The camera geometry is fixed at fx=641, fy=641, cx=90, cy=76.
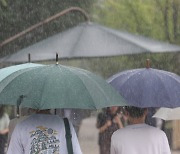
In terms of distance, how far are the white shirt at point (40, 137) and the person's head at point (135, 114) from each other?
1.87 feet

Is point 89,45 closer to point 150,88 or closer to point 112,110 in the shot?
point 112,110

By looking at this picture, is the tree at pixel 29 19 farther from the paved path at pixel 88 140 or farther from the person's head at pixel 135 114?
the person's head at pixel 135 114

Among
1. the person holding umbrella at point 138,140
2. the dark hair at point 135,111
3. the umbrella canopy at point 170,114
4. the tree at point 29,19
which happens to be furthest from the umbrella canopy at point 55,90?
the tree at point 29,19

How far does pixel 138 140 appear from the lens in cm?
561

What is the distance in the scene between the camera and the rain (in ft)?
17.8

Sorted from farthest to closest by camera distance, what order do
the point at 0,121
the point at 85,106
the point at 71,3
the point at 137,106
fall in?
the point at 71,3, the point at 0,121, the point at 137,106, the point at 85,106

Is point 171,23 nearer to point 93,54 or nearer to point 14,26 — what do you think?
point 14,26

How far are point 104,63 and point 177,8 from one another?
A: 4192 mm

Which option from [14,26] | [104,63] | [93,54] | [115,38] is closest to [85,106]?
[93,54]

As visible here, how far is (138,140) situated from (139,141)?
0.01m

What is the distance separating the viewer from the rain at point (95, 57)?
543 centimetres

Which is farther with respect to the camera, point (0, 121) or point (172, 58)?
point (172, 58)

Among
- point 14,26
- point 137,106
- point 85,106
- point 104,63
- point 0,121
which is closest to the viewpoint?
point 85,106

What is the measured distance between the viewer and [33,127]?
17.6 ft
